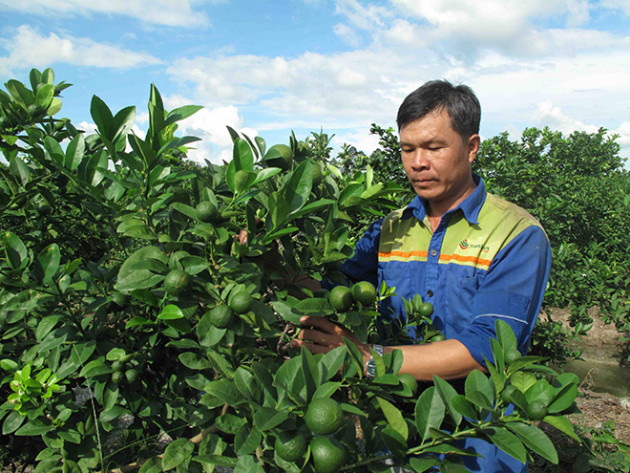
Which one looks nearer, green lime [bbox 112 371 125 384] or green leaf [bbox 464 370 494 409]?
green leaf [bbox 464 370 494 409]

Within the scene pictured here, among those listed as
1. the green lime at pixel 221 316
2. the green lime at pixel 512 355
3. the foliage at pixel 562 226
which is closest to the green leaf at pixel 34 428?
the green lime at pixel 221 316

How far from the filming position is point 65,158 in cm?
129

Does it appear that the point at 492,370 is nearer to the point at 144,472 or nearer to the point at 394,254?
the point at 144,472

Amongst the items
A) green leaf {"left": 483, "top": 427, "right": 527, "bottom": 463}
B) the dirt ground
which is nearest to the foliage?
the dirt ground

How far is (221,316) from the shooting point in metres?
0.97

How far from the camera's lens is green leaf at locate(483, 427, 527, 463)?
0.88 metres

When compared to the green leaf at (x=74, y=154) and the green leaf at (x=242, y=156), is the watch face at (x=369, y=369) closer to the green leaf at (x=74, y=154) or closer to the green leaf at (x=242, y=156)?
the green leaf at (x=242, y=156)

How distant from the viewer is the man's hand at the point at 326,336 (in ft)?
4.19

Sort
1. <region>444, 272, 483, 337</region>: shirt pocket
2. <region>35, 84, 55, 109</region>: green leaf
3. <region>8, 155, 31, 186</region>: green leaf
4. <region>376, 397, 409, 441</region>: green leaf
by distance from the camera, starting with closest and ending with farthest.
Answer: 1. <region>376, 397, 409, 441</region>: green leaf
2. <region>8, 155, 31, 186</region>: green leaf
3. <region>35, 84, 55, 109</region>: green leaf
4. <region>444, 272, 483, 337</region>: shirt pocket

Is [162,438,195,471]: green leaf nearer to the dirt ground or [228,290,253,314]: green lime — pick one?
[228,290,253,314]: green lime

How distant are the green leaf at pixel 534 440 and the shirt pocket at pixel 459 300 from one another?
82 centimetres

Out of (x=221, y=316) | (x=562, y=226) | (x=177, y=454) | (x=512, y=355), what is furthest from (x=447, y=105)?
(x=562, y=226)

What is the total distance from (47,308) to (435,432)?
1.06m

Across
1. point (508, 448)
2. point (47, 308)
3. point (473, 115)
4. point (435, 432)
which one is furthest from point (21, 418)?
point (473, 115)
